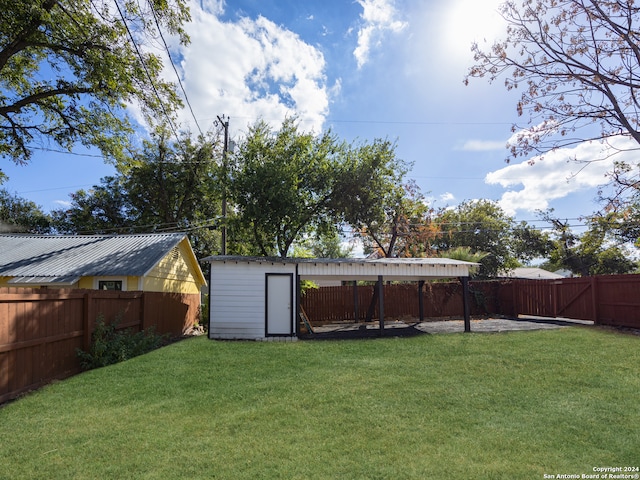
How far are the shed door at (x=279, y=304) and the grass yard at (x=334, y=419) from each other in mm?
3605

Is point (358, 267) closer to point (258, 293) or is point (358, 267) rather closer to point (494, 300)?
point (258, 293)

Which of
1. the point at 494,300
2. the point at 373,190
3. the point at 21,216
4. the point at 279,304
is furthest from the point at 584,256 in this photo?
the point at 21,216

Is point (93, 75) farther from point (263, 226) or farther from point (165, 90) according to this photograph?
point (263, 226)

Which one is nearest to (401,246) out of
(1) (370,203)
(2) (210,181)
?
(1) (370,203)

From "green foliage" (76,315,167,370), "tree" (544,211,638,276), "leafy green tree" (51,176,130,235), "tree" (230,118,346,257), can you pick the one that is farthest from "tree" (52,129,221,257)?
"tree" (544,211,638,276)

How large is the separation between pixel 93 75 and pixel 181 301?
7.62 m

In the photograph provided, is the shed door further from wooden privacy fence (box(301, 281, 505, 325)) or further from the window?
the window

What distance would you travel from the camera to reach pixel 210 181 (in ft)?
53.7

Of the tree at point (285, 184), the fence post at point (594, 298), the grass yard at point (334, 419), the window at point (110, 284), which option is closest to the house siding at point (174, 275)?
the window at point (110, 284)

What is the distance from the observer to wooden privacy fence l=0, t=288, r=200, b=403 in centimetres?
536

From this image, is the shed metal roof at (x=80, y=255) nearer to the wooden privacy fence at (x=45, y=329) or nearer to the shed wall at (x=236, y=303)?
the shed wall at (x=236, y=303)

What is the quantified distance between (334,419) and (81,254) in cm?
1420

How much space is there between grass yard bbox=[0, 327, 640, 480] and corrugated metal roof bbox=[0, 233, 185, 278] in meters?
6.73

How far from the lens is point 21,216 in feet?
91.3
